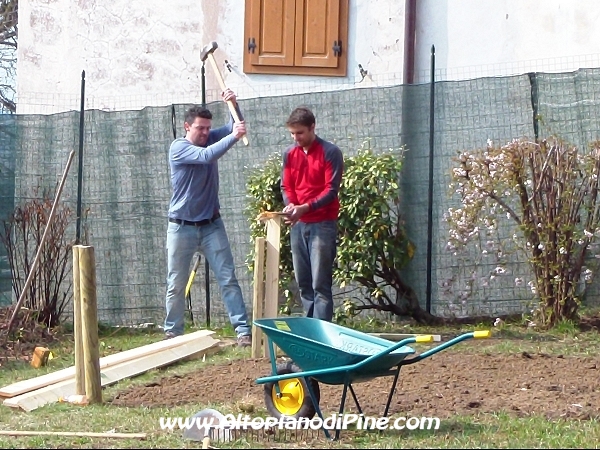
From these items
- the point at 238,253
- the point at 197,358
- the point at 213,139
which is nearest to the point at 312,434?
the point at 197,358

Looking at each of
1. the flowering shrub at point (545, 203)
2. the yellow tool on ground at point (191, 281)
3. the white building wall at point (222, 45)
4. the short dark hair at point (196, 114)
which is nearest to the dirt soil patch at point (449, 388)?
the flowering shrub at point (545, 203)

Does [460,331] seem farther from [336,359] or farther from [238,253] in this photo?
[336,359]

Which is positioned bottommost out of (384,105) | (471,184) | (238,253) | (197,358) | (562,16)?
(197,358)

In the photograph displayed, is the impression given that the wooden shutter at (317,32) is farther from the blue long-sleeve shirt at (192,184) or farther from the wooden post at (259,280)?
the wooden post at (259,280)

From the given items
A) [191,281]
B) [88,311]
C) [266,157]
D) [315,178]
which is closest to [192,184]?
[315,178]

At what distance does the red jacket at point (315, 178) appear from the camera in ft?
28.3

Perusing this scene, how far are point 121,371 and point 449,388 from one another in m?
2.51

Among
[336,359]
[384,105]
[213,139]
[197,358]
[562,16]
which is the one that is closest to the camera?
[336,359]

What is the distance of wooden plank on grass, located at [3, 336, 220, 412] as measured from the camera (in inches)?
277

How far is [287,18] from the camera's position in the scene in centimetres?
1261

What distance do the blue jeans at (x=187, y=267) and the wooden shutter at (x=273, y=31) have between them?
376 centimetres

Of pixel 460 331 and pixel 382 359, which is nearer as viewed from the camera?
pixel 382 359

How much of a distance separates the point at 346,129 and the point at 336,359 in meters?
5.34

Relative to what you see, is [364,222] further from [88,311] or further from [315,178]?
[88,311]
